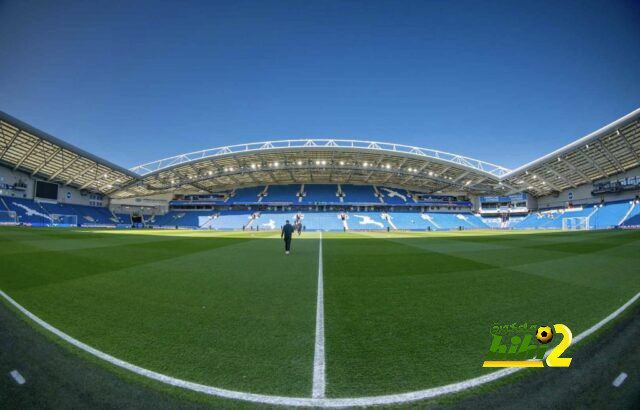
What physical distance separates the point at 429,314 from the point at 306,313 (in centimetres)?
211

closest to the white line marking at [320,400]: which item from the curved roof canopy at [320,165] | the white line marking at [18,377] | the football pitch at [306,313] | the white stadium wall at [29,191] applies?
the football pitch at [306,313]

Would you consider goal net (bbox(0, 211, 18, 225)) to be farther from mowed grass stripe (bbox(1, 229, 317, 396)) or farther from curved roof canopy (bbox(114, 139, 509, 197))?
mowed grass stripe (bbox(1, 229, 317, 396))

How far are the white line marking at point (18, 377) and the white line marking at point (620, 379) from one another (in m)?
5.92

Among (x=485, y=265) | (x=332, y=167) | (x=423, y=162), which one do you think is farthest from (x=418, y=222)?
(x=485, y=265)

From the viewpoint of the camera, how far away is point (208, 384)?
7.38 feet

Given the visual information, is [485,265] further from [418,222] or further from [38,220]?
[38,220]

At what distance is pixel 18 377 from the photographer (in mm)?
2420

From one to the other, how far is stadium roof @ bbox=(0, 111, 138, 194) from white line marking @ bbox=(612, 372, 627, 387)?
43.4 metres

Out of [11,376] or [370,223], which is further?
[370,223]

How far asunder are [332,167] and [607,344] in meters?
43.9

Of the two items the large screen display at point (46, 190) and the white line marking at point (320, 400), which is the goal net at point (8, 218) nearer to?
the large screen display at point (46, 190)

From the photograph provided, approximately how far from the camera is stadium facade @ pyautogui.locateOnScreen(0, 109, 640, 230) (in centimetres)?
3566

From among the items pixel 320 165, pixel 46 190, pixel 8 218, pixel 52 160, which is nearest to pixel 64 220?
pixel 46 190

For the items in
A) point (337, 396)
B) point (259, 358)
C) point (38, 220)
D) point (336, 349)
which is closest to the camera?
point (337, 396)
